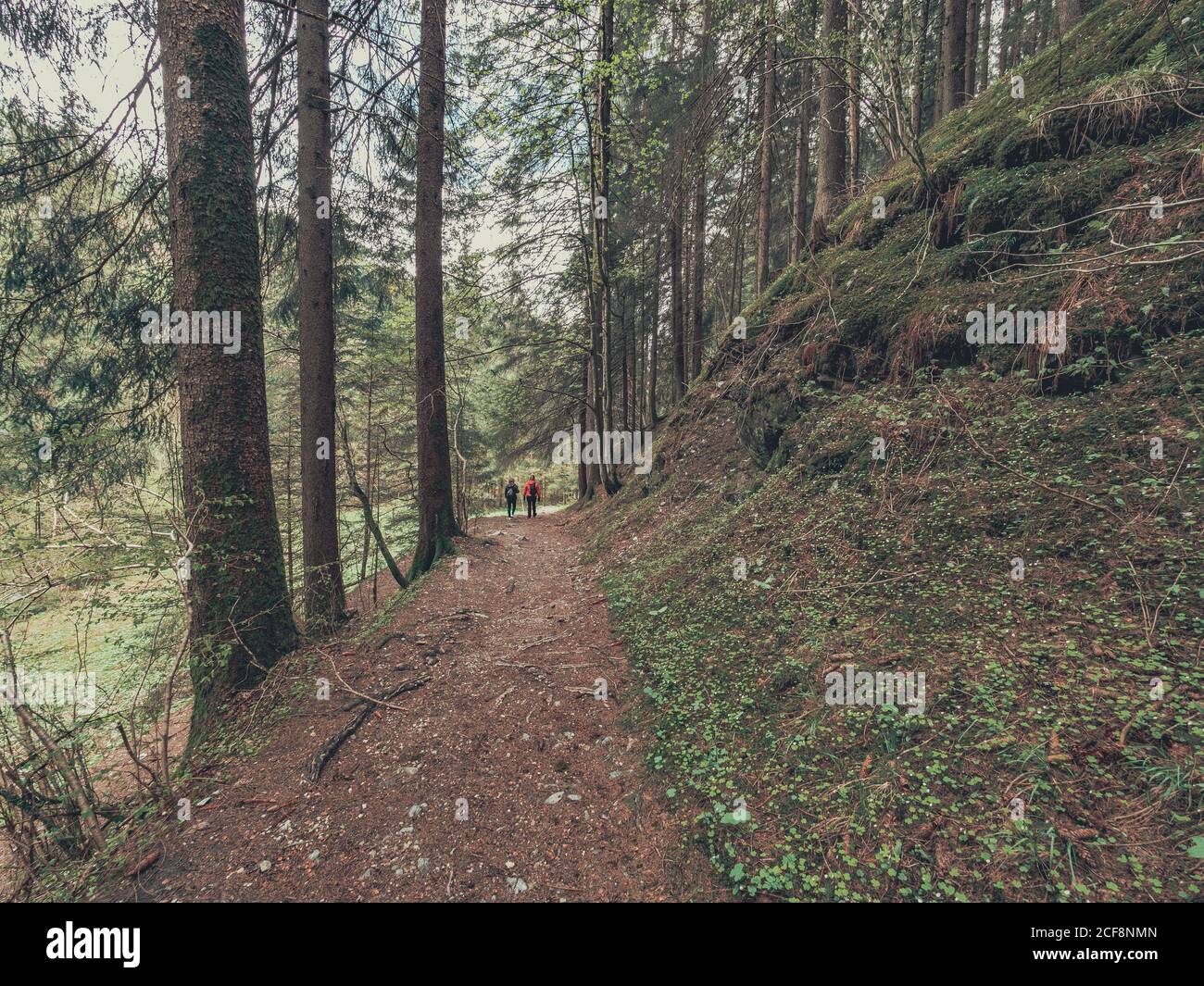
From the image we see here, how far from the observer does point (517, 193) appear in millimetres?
11461

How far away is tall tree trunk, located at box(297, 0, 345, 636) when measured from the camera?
608 cm

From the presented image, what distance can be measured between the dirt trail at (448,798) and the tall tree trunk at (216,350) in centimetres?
87

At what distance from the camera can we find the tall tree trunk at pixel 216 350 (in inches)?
163

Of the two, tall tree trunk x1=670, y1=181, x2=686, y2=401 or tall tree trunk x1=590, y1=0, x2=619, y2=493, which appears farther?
tall tree trunk x1=670, y1=181, x2=686, y2=401

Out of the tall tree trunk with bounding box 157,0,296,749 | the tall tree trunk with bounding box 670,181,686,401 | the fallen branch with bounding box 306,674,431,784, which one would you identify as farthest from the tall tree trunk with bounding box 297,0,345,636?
the tall tree trunk with bounding box 670,181,686,401

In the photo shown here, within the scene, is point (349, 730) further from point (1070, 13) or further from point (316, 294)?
point (1070, 13)

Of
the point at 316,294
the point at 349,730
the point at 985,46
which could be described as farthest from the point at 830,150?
the point at 985,46

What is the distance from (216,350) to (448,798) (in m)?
4.49

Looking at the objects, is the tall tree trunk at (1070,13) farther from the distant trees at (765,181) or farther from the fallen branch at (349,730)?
the fallen branch at (349,730)

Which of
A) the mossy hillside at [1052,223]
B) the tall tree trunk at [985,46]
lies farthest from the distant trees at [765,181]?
the tall tree trunk at [985,46]

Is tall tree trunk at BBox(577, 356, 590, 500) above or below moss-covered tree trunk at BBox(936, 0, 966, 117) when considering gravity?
below

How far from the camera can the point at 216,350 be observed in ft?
14.0

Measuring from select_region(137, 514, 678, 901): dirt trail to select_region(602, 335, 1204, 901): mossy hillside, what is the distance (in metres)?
0.48

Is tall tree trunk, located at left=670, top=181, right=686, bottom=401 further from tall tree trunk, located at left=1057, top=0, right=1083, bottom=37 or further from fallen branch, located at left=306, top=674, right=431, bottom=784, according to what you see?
fallen branch, located at left=306, top=674, right=431, bottom=784
